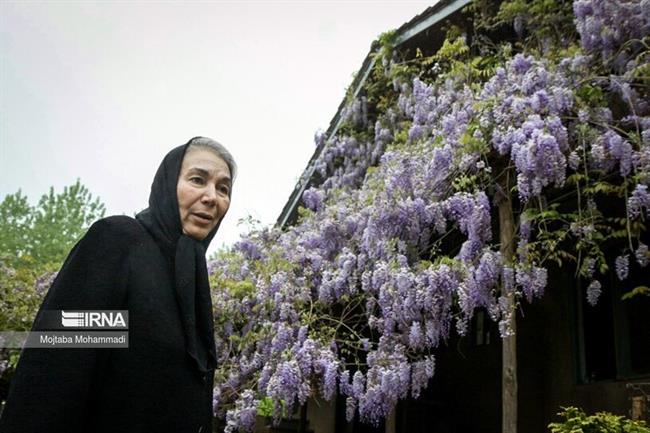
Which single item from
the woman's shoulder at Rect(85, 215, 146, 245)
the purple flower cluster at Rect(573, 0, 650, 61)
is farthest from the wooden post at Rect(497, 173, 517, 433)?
the woman's shoulder at Rect(85, 215, 146, 245)

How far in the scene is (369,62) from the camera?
902cm

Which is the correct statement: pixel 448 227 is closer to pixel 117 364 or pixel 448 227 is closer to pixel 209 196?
pixel 209 196

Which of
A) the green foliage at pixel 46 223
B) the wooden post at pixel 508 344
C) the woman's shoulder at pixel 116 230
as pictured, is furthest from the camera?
the green foliage at pixel 46 223

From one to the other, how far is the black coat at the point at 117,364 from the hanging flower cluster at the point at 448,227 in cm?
363

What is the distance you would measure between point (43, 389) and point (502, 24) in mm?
7074

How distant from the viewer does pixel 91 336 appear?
1.61 meters

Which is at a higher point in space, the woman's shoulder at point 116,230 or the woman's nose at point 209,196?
the woman's nose at point 209,196

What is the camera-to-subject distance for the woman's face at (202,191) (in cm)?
194

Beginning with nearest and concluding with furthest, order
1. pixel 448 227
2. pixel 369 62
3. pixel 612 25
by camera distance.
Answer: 1. pixel 612 25
2. pixel 448 227
3. pixel 369 62

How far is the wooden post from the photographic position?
15.1 ft

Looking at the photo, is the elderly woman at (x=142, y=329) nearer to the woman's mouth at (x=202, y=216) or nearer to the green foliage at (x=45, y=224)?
the woman's mouth at (x=202, y=216)

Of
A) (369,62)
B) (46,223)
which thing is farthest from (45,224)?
(369,62)

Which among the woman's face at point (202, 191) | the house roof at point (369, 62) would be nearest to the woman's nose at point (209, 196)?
the woman's face at point (202, 191)

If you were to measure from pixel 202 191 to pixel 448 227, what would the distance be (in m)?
5.29
